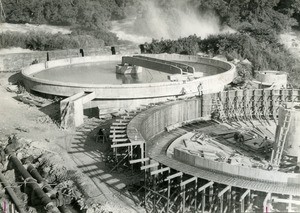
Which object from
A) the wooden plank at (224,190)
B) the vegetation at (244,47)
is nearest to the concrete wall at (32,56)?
the vegetation at (244,47)

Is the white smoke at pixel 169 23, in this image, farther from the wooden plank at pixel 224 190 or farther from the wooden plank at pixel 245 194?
the wooden plank at pixel 245 194

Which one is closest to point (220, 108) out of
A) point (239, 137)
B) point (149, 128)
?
point (239, 137)

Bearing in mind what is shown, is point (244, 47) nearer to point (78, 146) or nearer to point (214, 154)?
point (214, 154)

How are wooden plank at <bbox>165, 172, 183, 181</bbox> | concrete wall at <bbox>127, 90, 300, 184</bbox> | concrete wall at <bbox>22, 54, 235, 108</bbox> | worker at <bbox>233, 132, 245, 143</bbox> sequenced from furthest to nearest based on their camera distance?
1. concrete wall at <bbox>22, 54, 235, 108</bbox>
2. worker at <bbox>233, 132, 245, 143</bbox>
3. concrete wall at <bbox>127, 90, 300, 184</bbox>
4. wooden plank at <bbox>165, 172, 183, 181</bbox>

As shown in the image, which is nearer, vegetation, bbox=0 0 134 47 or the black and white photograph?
the black and white photograph

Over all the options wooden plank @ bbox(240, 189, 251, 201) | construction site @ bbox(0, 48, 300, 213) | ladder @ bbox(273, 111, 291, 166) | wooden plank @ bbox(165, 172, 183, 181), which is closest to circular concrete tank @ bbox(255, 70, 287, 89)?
construction site @ bbox(0, 48, 300, 213)

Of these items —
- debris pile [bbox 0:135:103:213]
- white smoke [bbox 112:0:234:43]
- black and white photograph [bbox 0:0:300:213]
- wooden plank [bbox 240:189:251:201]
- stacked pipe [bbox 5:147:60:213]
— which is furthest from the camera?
white smoke [bbox 112:0:234:43]

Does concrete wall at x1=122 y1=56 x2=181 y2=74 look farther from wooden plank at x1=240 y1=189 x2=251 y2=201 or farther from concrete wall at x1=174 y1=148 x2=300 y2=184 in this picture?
wooden plank at x1=240 y1=189 x2=251 y2=201
